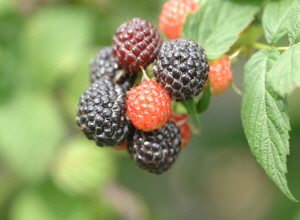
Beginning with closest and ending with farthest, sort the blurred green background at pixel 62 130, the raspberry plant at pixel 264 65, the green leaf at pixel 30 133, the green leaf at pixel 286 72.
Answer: the green leaf at pixel 286 72 < the raspberry plant at pixel 264 65 < the green leaf at pixel 30 133 < the blurred green background at pixel 62 130

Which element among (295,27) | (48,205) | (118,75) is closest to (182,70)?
(118,75)

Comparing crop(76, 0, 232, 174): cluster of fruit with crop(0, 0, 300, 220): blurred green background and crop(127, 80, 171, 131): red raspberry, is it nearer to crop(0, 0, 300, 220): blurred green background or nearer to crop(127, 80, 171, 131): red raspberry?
crop(127, 80, 171, 131): red raspberry

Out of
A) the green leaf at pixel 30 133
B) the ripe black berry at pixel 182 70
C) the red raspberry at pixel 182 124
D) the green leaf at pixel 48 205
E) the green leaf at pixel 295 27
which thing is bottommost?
the green leaf at pixel 48 205

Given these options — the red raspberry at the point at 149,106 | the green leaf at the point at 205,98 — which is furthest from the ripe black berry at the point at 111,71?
the green leaf at the point at 205,98

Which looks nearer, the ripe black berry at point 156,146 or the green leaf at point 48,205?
the ripe black berry at point 156,146

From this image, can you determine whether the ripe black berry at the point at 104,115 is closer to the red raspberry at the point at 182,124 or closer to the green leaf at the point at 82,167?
the red raspberry at the point at 182,124

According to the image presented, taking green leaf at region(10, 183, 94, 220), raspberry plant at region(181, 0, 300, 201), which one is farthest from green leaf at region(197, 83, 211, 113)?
green leaf at region(10, 183, 94, 220)

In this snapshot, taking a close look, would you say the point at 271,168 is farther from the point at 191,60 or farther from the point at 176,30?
the point at 176,30
